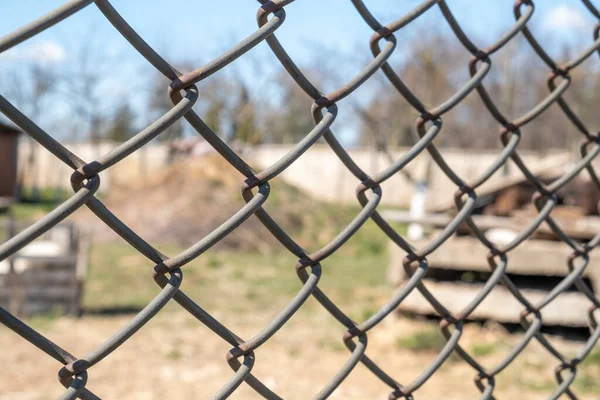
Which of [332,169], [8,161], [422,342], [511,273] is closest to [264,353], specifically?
[422,342]

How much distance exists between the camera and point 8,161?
24781 mm

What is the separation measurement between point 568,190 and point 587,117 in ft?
43.7

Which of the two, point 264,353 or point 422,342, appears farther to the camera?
point 264,353

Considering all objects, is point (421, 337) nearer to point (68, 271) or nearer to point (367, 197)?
point (68, 271)

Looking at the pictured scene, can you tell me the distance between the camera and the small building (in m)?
24.2

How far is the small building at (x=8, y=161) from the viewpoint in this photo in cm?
2422

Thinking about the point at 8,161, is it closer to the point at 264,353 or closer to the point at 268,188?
the point at 264,353

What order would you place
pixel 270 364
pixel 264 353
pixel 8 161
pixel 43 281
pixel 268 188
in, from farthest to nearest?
pixel 8 161 < pixel 43 281 < pixel 264 353 < pixel 270 364 < pixel 268 188

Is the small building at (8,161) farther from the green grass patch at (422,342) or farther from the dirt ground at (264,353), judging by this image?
the green grass patch at (422,342)

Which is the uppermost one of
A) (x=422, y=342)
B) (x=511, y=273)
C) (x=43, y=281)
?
(x=43, y=281)

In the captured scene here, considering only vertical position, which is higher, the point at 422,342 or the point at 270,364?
the point at 422,342

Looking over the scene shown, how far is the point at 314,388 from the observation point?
458cm

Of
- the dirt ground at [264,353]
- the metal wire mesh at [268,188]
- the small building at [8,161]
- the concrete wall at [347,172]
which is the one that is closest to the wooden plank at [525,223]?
the dirt ground at [264,353]

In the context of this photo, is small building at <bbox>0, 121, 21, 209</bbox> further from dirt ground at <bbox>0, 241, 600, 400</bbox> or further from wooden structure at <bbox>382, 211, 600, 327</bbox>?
wooden structure at <bbox>382, 211, 600, 327</bbox>
